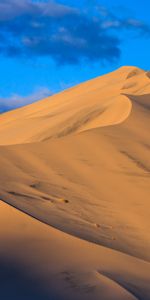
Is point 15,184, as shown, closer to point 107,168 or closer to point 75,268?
point 107,168

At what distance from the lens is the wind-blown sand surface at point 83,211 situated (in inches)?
259

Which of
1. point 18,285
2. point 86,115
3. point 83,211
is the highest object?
point 86,115

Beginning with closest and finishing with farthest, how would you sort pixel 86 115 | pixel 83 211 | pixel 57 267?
1. pixel 57 267
2. pixel 83 211
3. pixel 86 115

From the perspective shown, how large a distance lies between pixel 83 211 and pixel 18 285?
10.6ft

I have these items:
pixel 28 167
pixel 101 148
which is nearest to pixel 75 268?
pixel 28 167

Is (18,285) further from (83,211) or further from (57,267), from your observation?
(83,211)

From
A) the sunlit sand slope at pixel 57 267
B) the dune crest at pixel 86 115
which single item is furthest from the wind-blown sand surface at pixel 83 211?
the dune crest at pixel 86 115

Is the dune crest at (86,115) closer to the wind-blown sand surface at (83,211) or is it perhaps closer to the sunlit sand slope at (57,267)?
the wind-blown sand surface at (83,211)

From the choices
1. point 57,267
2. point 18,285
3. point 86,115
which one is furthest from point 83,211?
point 86,115

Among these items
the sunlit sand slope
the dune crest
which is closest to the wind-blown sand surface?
the sunlit sand slope

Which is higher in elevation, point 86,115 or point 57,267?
point 86,115

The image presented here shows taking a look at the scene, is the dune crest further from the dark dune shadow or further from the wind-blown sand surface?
the dark dune shadow

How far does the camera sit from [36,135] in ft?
63.3

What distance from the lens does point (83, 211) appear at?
951 centimetres
